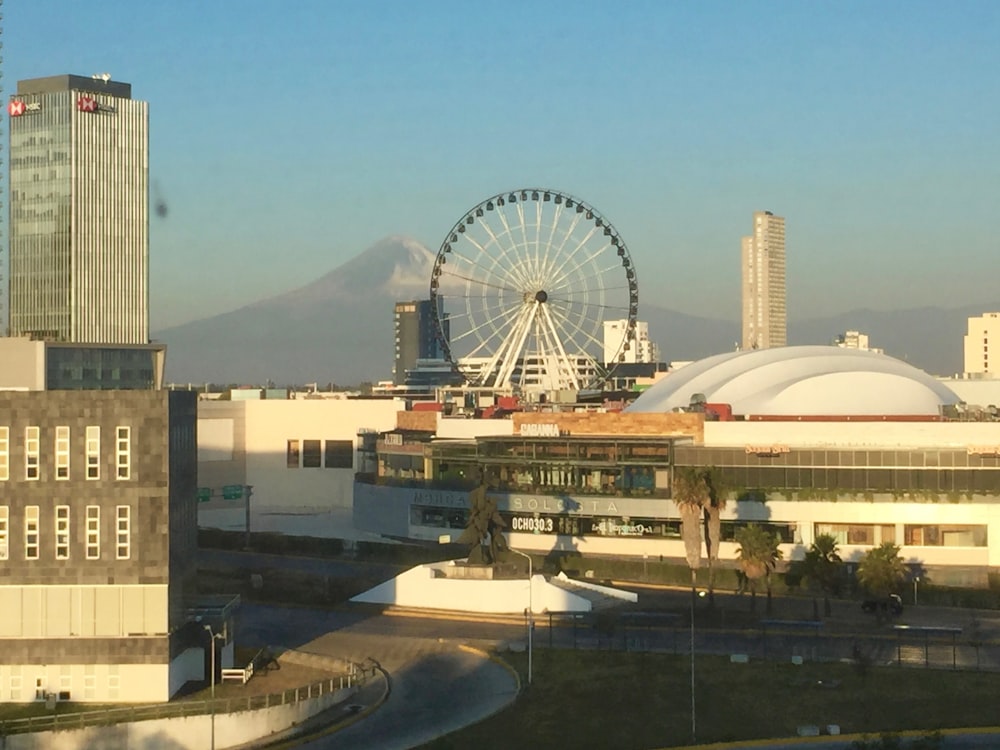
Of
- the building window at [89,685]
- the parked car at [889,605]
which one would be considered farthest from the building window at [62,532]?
the parked car at [889,605]

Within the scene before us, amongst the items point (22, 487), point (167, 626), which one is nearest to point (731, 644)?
point (167, 626)

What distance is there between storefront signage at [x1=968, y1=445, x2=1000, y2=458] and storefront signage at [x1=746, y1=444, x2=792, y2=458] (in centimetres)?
1177

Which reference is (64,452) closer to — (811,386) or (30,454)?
(30,454)

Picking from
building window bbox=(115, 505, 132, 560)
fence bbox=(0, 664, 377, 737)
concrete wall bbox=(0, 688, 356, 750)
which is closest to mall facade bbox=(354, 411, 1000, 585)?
fence bbox=(0, 664, 377, 737)

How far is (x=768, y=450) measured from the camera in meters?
106

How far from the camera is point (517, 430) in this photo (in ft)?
401

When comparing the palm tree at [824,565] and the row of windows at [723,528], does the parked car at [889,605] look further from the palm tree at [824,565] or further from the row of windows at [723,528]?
the row of windows at [723,528]

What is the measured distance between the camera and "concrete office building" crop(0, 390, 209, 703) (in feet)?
204

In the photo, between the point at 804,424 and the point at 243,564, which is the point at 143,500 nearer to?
the point at 243,564

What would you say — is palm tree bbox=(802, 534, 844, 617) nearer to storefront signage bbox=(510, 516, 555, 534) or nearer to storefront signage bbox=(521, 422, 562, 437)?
storefront signage bbox=(510, 516, 555, 534)

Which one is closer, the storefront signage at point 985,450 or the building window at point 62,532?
the building window at point 62,532

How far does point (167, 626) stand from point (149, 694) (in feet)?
8.90

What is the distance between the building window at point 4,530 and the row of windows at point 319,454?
95.7 m

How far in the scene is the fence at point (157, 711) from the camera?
57.4 metres
